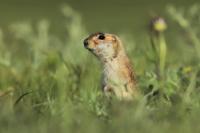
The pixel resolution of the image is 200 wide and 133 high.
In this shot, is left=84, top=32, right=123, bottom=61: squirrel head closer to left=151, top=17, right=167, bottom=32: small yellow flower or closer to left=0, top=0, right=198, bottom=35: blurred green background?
left=151, top=17, right=167, bottom=32: small yellow flower

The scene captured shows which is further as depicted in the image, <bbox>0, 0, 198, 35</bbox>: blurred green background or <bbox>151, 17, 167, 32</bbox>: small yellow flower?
<bbox>0, 0, 198, 35</bbox>: blurred green background

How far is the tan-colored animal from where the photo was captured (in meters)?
5.38

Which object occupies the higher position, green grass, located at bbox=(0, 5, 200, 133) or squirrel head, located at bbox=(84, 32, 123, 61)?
squirrel head, located at bbox=(84, 32, 123, 61)

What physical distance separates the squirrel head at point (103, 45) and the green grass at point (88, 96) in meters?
0.15

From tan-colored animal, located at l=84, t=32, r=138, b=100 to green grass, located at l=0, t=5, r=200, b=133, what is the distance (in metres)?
0.11

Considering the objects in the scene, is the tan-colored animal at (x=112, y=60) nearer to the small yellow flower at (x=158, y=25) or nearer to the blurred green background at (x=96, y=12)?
the small yellow flower at (x=158, y=25)

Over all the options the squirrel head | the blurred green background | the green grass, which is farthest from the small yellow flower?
the blurred green background

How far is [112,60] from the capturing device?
559cm

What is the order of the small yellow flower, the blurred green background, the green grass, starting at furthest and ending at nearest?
the blurred green background, the small yellow flower, the green grass

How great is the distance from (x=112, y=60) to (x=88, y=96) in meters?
0.84

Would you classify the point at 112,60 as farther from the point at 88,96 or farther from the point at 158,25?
the point at 88,96

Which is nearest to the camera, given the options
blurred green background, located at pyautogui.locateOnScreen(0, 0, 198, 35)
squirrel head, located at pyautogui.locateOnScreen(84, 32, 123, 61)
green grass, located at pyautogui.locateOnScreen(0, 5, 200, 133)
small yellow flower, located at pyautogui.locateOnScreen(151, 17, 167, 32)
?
green grass, located at pyautogui.locateOnScreen(0, 5, 200, 133)

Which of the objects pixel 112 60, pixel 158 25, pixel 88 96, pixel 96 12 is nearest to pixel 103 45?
pixel 112 60

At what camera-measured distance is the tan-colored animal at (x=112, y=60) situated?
212 inches
